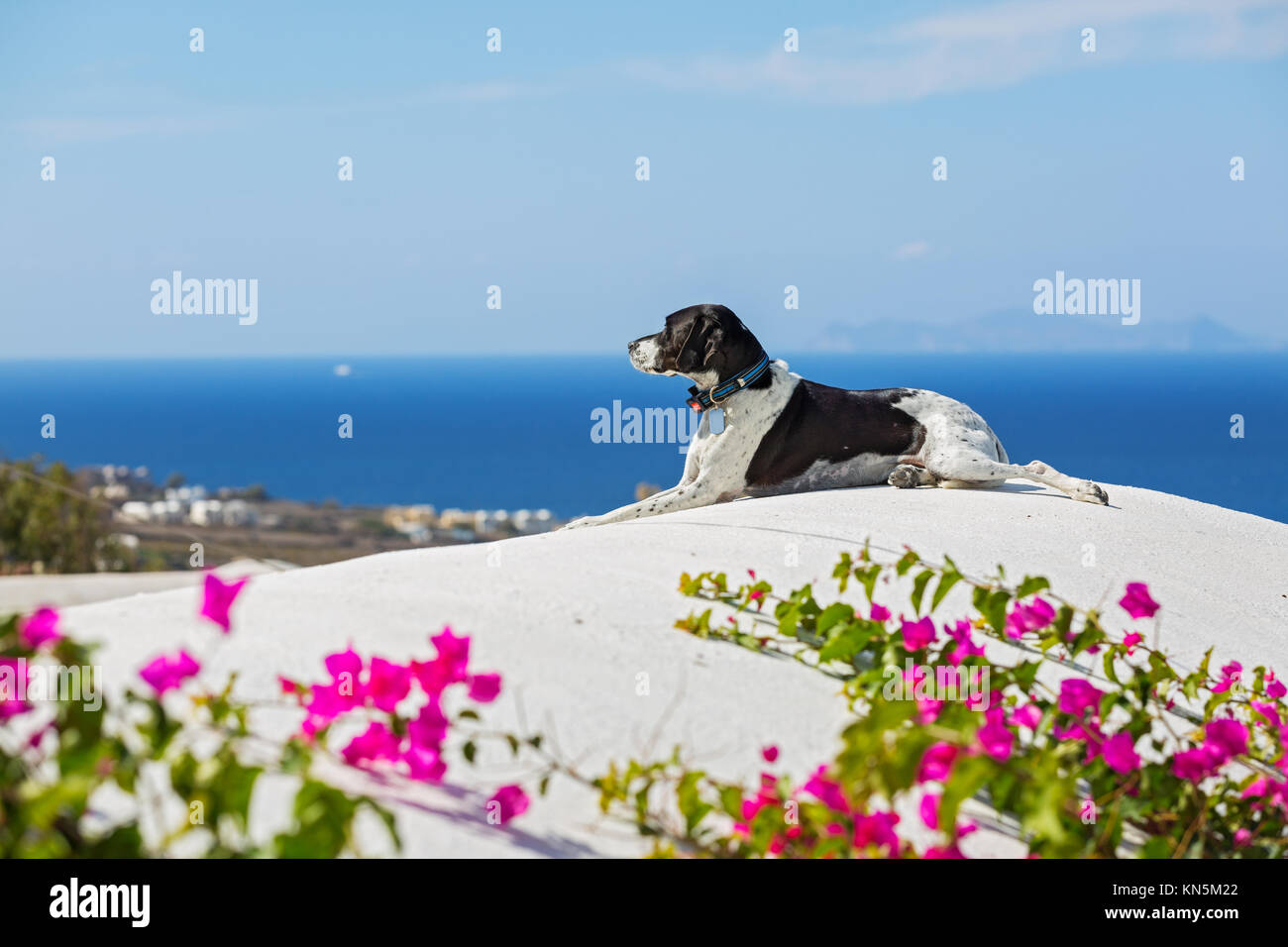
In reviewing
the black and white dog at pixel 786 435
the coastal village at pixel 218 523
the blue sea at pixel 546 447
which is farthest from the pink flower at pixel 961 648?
the blue sea at pixel 546 447

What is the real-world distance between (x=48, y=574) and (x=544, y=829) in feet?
8.82

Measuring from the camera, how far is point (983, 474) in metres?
7.94

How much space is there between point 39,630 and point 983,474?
6.76 m

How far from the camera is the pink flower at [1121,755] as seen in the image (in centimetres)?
306

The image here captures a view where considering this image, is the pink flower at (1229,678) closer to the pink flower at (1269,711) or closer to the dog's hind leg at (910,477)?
the pink flower at (1269,711)

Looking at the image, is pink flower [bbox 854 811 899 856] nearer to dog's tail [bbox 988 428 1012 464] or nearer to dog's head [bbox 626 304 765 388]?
dog's head [bbox 626 304 765 388]

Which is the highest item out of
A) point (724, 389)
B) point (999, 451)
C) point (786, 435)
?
point (724, 389)

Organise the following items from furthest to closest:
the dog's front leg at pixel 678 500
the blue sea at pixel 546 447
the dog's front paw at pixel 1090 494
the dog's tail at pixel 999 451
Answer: the blue sea at pixel 546 447
the dog's tail at pixel 999 451
the dog's front paw at pixel 1090 494
the dog's front leg at pixel 678 500

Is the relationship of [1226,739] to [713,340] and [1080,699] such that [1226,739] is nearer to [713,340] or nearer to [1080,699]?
[1080,699]

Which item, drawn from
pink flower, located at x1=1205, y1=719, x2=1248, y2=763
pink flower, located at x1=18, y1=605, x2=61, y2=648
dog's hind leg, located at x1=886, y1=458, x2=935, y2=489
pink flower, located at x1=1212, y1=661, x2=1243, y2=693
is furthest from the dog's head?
pink flower, located at x1=18, y1=605, x2=61, y2=648

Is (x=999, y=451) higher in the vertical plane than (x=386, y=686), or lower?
higher

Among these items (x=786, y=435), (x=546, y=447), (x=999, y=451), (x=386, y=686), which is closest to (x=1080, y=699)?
(x=386, y=686)

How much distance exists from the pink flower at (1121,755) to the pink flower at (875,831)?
2.81 ft
